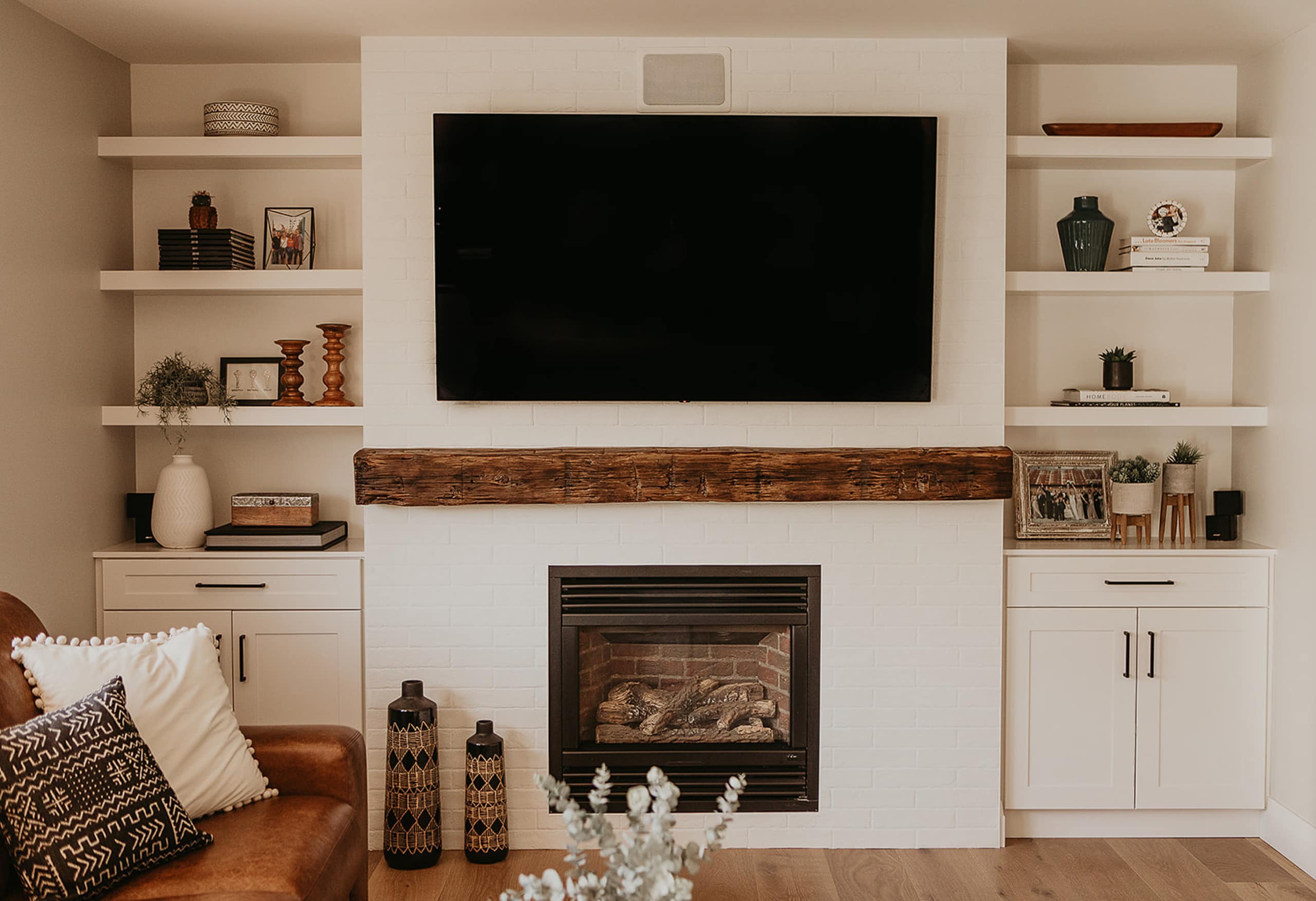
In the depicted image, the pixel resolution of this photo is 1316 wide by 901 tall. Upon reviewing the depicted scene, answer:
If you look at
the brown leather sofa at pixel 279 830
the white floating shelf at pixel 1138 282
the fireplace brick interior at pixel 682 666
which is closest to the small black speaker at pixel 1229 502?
the white floating shelf at pixel 1138 282

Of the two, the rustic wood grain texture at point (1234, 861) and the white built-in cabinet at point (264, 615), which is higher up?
the white built-in cabinet at point (264, 615)

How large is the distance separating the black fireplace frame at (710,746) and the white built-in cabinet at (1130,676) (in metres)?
0.64

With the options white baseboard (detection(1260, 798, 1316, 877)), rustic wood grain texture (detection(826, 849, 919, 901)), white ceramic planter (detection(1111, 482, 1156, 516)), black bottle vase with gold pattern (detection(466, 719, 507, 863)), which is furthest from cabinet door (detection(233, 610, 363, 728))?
white baseboard (detection(1260, 798, 1316, 877))

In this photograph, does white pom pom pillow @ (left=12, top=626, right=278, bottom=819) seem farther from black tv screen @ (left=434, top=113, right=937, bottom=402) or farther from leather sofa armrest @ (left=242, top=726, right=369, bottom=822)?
black tv screen @ (left=434, top=113, right=937, bottom=402)

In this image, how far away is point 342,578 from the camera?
3.42 meters

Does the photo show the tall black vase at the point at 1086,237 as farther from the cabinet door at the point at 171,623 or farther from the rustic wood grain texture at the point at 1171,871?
the cabinet door at the point at 171,623

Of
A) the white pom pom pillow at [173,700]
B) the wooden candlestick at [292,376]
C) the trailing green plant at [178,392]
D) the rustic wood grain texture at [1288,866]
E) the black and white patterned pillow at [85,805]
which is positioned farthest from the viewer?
the wooden candlestick at [292,376]

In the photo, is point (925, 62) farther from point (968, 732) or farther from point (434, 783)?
point (434, 783)

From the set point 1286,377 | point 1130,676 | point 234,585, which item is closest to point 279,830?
point 234,585

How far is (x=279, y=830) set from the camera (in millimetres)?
2270

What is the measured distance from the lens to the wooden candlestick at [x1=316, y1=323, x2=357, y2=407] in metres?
3.57

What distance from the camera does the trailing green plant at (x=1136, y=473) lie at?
354 cm

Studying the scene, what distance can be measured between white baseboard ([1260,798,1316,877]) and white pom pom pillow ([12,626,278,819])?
2.90 metres

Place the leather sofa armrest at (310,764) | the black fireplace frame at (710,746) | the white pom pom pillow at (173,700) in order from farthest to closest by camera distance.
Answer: the black fireplace frame at (710,746) < the leather sofa armrest at (310,764) < the white pom pom pillow at (173,700)
